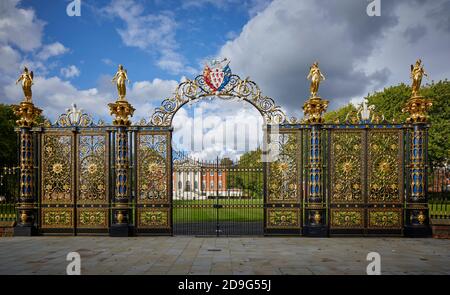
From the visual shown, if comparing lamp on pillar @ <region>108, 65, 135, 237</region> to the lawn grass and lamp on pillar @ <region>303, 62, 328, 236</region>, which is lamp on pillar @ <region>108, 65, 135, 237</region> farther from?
lamp on pillar @ <region>303, 62, 328, 236</region>

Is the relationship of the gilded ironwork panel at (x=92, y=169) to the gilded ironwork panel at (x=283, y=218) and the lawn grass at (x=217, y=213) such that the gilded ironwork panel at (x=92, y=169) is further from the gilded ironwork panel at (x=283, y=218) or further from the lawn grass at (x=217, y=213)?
the gilded ironwork panel at (x=283, y=218)

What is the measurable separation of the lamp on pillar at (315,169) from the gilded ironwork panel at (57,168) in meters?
8.77

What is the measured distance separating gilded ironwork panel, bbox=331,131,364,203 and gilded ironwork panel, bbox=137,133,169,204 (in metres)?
6.16

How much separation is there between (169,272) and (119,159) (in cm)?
566

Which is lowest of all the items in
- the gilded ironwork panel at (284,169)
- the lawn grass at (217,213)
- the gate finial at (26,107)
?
the lawn grass at (217,213)

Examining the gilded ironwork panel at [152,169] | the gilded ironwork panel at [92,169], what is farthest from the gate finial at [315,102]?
the gilded ironwork panel at [92,169]

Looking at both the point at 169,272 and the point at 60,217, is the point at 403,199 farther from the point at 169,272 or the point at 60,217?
the point at 60,217

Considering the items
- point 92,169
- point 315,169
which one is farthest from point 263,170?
point 92,169

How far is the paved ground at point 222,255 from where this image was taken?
22.6 ft

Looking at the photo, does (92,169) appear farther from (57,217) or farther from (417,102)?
(417,102)

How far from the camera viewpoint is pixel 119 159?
36.3 feet

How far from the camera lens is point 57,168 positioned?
1130cm

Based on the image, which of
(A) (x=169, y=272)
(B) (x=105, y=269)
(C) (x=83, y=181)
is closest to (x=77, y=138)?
(C) (x=83, y=181)

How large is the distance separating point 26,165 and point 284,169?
373 inches
